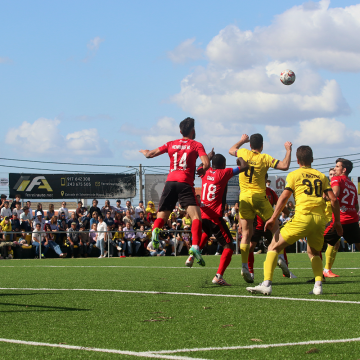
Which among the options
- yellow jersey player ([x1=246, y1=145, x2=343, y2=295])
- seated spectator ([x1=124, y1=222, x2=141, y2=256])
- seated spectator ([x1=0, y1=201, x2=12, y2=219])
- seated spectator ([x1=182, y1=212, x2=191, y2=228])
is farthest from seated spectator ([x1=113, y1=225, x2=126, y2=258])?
yellow jersey player ([x1=246, y1=145, x2=343, y2=295])

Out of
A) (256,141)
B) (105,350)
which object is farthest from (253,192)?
(105,350)

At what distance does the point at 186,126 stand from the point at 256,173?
1316 mm

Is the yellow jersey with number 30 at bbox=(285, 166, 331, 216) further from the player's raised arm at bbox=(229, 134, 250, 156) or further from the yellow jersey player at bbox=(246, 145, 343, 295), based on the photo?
the player's raised arm at bbox=(229, 134, 250, 156)

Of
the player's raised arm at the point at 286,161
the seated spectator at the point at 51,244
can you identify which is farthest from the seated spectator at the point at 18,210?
the player's raised arm at the point at 286,161

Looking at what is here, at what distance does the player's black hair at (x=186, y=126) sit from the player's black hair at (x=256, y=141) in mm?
1032

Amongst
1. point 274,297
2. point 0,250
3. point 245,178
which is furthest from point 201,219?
point 0,250

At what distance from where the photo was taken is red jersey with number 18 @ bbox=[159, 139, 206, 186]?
294 inches

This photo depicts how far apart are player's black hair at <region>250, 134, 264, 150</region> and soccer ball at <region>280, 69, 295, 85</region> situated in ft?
17.8

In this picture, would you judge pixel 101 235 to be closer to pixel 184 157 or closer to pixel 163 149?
pixel 163 149

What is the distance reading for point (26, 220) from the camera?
20953 mm

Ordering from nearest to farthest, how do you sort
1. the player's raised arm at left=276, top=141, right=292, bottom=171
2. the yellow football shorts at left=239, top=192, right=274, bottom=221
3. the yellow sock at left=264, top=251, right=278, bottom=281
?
the yellow sock at left=264, top=251, right=278, bottom=281 → the player's raised arm at left=276, top=141, right=292, bottom=171 → the yellow football shorts at left=239, top=192, right=274, bottom=221

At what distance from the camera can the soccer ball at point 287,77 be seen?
42.7ft

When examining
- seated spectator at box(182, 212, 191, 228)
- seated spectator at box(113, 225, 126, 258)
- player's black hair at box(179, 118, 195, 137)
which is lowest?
seated spectator at box(113, 225, 126, 258)

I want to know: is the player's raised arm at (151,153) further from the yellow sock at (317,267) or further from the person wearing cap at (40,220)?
the person wearing cap at (40,220)
